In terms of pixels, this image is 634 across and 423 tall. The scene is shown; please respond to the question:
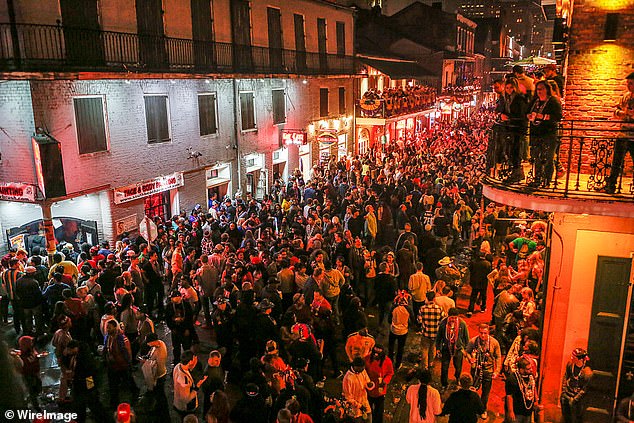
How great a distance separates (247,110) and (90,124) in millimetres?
9002

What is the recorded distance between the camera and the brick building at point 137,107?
13.3 metres

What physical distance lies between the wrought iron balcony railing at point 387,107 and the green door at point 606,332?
23890 mm

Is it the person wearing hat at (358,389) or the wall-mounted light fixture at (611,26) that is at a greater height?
the wall-mounted light fixture at (611,26)

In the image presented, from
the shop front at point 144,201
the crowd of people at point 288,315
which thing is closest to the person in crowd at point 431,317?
the crowd of people at point 288,315

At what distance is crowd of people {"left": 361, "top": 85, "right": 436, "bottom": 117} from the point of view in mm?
31141

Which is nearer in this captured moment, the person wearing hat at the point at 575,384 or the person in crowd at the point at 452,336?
the person wearing hat at the point at 575,384

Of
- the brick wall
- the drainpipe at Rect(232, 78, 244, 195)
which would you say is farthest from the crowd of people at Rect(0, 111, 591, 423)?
the drainpipe at Rect(232, 78, 244, 195)

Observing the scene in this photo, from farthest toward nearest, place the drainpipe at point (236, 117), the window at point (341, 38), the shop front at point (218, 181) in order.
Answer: the window at point (341, 38)
the drainpipe at point (236, 117)
the shop front at point (218, 181)

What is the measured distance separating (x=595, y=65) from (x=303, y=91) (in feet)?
68.8

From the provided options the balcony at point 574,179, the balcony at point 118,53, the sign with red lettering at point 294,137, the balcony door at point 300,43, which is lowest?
the sign with red lettering at point 294,137

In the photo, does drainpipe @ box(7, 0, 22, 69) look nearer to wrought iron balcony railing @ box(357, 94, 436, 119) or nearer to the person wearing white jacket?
the person wearing white jacket

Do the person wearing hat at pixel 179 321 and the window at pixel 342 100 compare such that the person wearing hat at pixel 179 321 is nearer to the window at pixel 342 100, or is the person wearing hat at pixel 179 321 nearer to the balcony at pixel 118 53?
the balcony at pixel 118 53

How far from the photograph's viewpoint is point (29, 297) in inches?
403

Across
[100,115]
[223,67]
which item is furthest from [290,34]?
[100,115]
